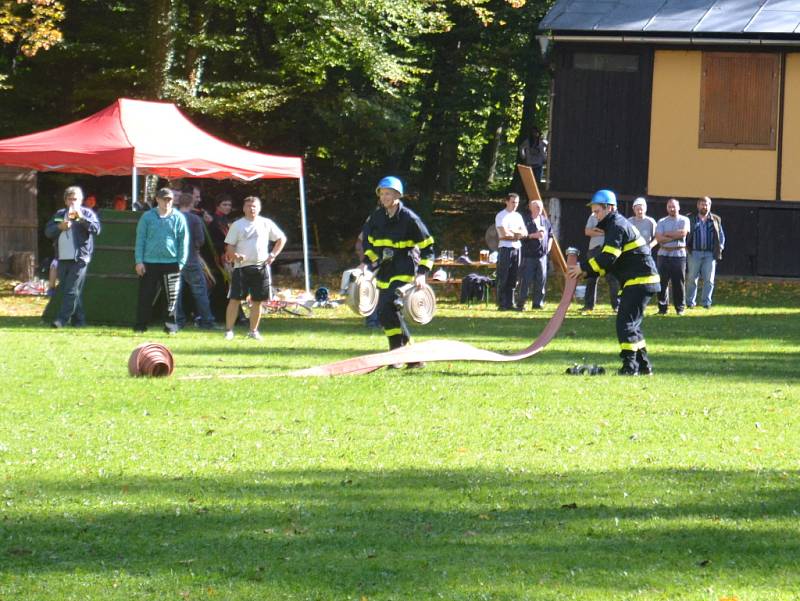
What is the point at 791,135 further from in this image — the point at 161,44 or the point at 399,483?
the point at 399,483

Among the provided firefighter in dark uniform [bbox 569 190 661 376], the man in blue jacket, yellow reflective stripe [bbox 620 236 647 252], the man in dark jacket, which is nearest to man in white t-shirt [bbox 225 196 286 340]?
the man in blue jacket

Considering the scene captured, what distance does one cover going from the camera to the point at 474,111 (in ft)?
131

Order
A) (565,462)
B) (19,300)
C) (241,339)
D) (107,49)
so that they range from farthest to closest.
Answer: (107,49) → (19,300) → (241,339) → (565,462)

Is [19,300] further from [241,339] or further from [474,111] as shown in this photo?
[474,111]

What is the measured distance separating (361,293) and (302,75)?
788 inches

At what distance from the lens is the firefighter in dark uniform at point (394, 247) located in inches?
578

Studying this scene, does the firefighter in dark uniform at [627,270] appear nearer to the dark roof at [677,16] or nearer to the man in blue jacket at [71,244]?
the man in blue jacket at [71,244]

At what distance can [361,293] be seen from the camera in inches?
595

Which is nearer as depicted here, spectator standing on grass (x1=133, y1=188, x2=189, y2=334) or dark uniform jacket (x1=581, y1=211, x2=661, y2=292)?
dark uniform jacket (x1=581, y1=211, x2=661, y2=292)

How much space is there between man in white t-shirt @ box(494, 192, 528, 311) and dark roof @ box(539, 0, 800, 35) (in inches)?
280

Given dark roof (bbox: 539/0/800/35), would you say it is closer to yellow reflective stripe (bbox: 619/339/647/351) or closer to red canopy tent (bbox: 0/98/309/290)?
red canopy tent (bbox: 0/98/309/290)

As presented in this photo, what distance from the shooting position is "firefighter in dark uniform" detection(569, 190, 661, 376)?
14500mm

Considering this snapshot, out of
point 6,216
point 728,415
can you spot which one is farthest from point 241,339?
point 6,216

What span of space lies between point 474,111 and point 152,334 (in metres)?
21.6
